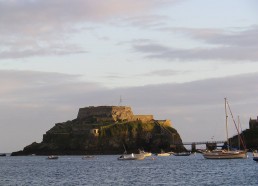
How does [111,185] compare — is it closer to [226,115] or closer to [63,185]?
[63,185]

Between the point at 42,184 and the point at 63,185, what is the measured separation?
3.99m

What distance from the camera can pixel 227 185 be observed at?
6306cm

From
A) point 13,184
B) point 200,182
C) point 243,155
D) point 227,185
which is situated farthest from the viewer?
point 243,155

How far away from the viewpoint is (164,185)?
6519 cm

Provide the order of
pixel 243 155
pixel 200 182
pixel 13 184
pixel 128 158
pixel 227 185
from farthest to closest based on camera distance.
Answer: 1. pixel 128 158
2. pixel 243 155
3. pixel 13 184
4. pixel 200 182
5. pixel 227 185

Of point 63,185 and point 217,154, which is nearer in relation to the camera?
point 63,185

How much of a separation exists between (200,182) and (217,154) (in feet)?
207

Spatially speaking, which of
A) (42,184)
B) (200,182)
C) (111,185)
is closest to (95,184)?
(111,185)

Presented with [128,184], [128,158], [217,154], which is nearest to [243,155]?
[217,154]

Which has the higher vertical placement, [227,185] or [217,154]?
[217,154]

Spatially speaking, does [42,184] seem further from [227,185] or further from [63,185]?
[227,185]

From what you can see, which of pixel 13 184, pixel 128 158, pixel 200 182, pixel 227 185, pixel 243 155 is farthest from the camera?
pixel 128 158

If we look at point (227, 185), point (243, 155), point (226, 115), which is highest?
point (226, 115)

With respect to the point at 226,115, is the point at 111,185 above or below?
below
